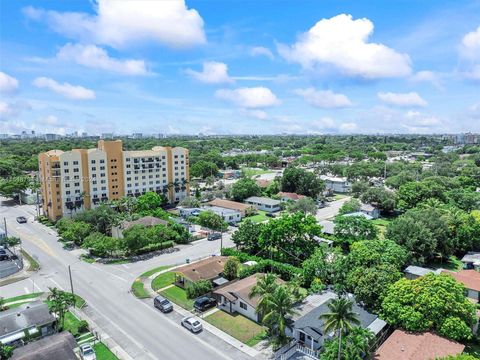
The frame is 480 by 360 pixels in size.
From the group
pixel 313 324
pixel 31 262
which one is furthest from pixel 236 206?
pixel 313 324

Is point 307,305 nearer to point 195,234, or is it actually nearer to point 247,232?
point 247,232

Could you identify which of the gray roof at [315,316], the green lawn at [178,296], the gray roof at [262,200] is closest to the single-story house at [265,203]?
the gray roof at [262,200]

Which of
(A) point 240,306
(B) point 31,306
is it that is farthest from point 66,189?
(A) point 240,306

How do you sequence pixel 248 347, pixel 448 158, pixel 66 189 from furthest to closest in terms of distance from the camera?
1. pixel 448 158
2. pixel 66 189
3. pixel 248 347

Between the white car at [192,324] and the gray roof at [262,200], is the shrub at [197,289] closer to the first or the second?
the white car at [192,324]

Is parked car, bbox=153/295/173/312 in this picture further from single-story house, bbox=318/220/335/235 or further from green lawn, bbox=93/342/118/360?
single-story house, bbox=318/220/335/235

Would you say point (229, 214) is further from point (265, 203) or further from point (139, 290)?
point (139, 290)
